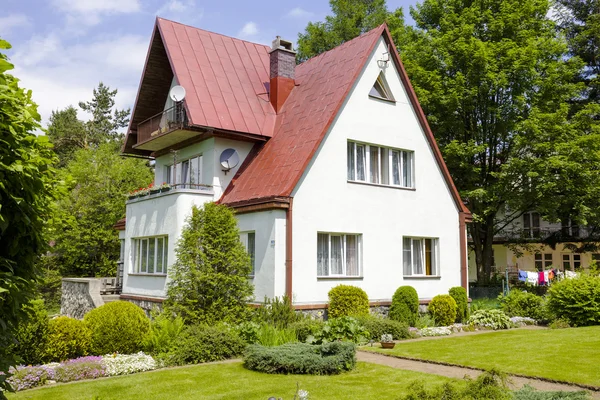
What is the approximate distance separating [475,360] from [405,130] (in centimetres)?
1010

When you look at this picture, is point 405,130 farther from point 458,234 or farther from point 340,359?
point 340,359

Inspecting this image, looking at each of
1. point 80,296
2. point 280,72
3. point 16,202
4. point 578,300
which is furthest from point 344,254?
point 16,202

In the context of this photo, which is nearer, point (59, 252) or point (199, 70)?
point (199, 70)

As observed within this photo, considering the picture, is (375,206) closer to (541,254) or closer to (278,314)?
(278,314)

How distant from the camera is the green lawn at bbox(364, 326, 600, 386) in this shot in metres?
10.6

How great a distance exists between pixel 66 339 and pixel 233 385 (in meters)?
4.45

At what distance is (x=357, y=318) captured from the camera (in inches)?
613

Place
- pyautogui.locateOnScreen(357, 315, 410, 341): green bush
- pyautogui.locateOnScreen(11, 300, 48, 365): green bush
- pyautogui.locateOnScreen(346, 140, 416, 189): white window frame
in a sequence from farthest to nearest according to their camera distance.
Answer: pyautogui.locateOnScreen(346, 140, 416, 189): white window frame < pyautogui.locateOnScreen(357, 315, 410, 341): green bush < pyautogui.locateOnScreen(11, 300, 48, 365): green bush

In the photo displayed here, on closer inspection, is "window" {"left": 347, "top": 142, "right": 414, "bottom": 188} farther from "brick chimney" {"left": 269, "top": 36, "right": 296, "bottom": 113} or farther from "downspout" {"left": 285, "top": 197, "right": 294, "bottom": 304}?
"brick chimney" {"left": 269, "top": 36, "right": 296, "bottom": 113}

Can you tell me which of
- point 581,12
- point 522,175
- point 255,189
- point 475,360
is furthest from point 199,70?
point 581,12

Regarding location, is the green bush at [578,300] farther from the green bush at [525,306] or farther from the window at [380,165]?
the window at [380,165]

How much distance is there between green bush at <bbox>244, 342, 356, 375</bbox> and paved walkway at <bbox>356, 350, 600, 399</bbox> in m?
1.24

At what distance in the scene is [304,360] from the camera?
35.4 ft

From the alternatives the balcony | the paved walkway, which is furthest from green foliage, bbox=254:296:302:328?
the balcony
